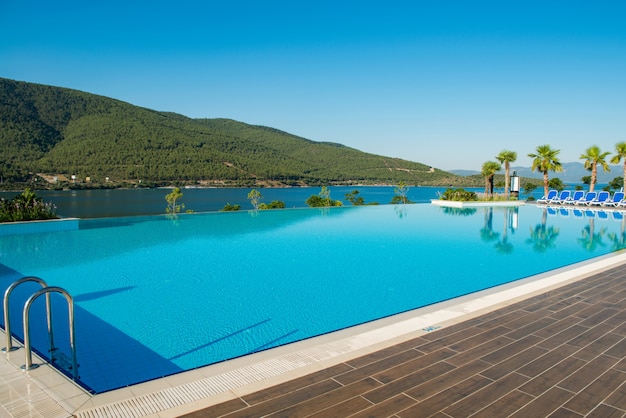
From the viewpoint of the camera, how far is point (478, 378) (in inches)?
102

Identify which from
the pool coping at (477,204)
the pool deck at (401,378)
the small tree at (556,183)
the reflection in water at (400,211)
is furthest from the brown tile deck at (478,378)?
the small tree at (556,183)

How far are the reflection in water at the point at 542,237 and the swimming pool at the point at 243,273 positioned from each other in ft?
0.13

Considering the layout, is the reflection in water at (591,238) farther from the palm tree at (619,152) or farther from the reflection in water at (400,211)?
the palm tree at (619,152)


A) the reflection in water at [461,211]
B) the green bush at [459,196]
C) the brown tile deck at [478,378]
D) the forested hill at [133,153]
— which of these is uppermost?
the forested hill at [133,153]

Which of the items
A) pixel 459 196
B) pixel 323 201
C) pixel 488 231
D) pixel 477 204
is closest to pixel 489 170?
pixel 459 196

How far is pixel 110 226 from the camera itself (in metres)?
11.5

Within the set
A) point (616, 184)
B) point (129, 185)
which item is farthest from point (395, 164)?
point (616, 184)

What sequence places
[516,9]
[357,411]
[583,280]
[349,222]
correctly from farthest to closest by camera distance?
[516,9] < [349,222] < [583,280] < [357,411]

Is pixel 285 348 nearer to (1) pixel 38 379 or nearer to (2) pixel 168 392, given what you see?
(2) pixel 168 392

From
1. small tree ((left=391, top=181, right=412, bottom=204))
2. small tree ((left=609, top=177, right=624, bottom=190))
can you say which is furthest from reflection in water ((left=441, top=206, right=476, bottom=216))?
small tree ((left=609, top=177, right=624, bottom=190))

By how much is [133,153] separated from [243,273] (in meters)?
56.1

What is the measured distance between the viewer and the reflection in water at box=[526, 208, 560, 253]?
9242mm

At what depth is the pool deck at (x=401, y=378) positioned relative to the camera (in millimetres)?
2205

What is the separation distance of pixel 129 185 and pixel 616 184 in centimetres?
5130
